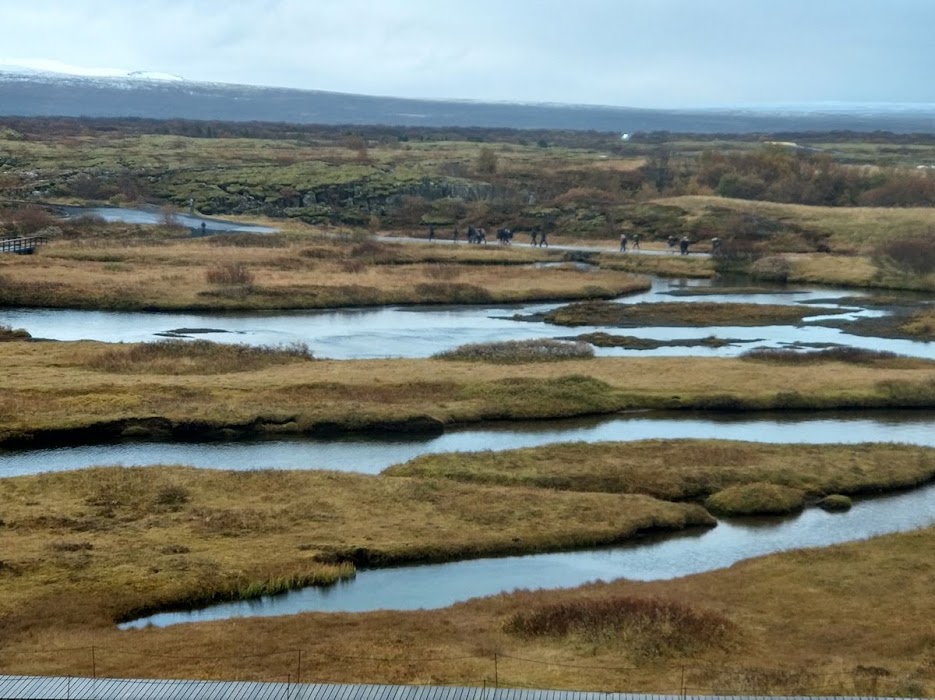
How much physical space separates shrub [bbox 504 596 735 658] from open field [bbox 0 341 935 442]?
75.5ft

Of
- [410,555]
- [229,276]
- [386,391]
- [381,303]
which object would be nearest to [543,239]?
[381,303]

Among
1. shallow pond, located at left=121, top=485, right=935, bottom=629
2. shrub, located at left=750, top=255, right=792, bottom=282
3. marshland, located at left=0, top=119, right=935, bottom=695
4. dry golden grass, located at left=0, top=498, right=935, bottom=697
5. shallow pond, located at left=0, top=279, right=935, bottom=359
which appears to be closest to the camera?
dry golden grass, located at left=0, top=498, right=935, bottom=697

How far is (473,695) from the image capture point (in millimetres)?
25703

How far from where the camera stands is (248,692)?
2562cm

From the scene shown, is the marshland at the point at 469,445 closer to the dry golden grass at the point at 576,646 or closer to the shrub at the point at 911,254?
the dry golden grass at the point at 576,646

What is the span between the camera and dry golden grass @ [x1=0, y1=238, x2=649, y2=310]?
8456 cm

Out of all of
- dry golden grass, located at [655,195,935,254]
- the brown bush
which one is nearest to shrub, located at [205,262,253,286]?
the brown bush

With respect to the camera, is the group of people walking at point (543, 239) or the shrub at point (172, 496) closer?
the shrub at point (172, 496)

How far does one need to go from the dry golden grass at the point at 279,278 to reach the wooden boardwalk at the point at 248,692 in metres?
59.2

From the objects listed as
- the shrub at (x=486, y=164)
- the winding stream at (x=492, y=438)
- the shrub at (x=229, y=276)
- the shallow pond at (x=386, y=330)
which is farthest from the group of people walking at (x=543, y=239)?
the shrub at (x=486, y=164)

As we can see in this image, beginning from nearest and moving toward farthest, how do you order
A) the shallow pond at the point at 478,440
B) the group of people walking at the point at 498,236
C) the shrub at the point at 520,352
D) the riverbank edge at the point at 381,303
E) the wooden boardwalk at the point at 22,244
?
the shallow pond at the point at 478,440, the shrub at the point at 520,352, the riverbank edge at the point at 381,303, the wooden boardwalk at the point at 22,244, the group of people walking at the point at 498,236

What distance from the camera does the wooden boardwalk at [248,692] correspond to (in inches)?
999

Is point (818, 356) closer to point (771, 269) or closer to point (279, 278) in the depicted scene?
point (771, 269)

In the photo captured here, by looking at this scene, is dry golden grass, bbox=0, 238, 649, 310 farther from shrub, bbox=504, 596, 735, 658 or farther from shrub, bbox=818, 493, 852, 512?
shrub, bbox=504, 596, 735, 658
